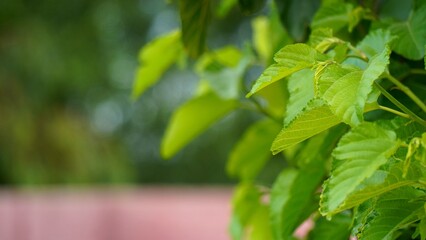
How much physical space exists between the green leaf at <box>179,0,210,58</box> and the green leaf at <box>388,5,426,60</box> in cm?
16

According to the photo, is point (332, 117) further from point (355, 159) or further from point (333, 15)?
point (333, 15)

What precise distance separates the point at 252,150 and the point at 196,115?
0.20 feet

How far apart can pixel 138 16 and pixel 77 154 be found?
199cm

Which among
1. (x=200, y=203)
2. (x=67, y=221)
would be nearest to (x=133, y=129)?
(x=67, y=221)

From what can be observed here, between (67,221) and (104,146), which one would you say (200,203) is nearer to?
(67,221)

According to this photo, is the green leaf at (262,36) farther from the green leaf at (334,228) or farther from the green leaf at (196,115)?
the green leaf at (334,228)

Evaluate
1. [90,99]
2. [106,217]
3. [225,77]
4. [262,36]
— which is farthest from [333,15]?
[90,99]

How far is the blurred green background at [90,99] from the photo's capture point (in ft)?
19.2

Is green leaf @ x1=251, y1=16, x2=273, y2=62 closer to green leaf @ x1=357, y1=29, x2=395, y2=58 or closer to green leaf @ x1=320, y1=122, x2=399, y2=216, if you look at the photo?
green leaf @ x1=357, y1=29, x2=395, y2=58

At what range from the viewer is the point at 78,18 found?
6770mm

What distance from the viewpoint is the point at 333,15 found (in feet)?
1.68

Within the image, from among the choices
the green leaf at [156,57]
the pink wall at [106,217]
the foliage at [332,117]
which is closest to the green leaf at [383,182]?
the foliage at [332,117]

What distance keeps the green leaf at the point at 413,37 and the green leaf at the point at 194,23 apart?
0.16m

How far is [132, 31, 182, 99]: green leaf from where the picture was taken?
687mm
